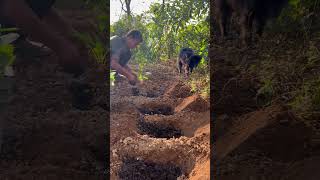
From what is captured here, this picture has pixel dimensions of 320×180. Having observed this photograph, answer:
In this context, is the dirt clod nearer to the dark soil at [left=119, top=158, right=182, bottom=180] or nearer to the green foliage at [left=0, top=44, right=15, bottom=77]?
the dark soil at [left=119, top=158, right=182, bottom=180]

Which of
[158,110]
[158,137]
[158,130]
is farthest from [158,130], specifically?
[158,110]

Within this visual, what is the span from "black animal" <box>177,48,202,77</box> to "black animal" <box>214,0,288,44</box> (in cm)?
221

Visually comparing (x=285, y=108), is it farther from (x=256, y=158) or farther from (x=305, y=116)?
(x=256, y=158)

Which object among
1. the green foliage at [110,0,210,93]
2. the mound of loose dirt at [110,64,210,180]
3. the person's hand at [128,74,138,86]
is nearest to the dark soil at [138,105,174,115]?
the mound of loose dirt at [110,64,210,180]

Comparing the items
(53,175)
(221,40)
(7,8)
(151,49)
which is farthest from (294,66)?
(151,49)

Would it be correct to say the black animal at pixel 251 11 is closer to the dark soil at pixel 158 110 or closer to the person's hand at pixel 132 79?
the dark soil at pixel 158 110

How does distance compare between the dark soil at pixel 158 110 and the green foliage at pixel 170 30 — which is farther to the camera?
the green foliage at pixel 170 30

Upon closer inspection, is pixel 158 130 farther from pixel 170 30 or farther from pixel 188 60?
pixel 170 30

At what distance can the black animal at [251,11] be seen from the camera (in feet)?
10.4

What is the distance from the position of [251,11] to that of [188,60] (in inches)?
108

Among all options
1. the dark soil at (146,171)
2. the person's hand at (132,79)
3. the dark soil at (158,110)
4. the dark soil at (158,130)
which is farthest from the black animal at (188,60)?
the dark soil at (146,171)

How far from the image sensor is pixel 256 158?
2.37 meters

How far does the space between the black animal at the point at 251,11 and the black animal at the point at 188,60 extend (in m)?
2.21

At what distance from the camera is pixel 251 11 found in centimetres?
328
